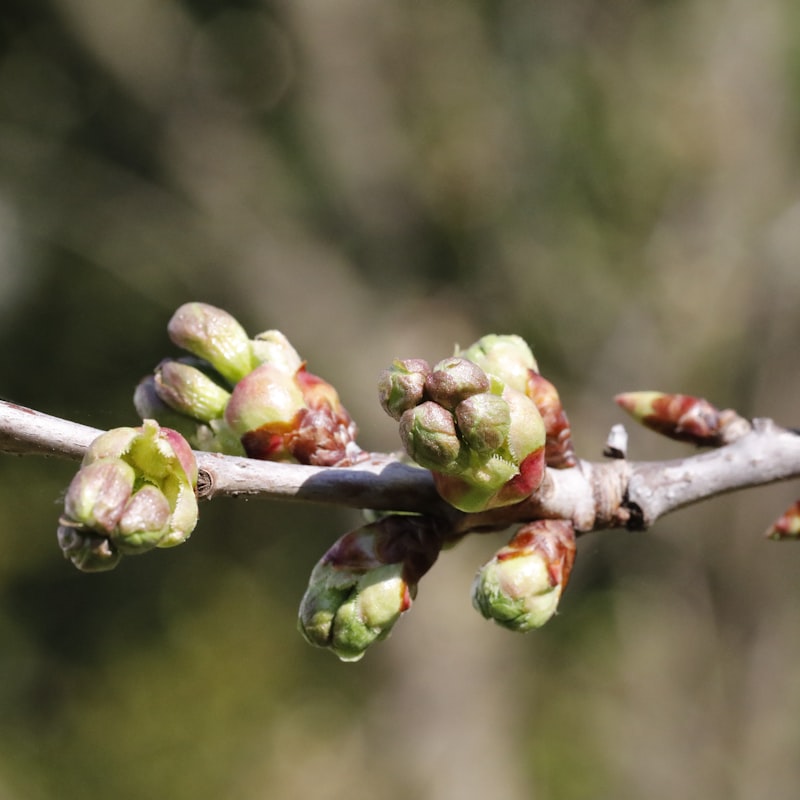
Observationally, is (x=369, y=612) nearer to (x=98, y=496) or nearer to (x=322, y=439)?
(x=322, y=439)

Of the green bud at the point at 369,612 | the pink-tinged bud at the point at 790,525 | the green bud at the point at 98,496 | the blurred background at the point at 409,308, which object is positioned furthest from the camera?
the blurred background at the point at 409,308

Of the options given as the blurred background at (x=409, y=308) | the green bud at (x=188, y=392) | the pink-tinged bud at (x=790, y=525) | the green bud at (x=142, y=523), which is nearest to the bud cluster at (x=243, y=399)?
the green bud at (x=188, y=392)

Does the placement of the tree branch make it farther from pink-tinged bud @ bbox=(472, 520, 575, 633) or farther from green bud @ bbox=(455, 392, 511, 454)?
green bud @ bbox=(455, 392, 511, 454)

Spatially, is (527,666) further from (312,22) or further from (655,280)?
(312,22)

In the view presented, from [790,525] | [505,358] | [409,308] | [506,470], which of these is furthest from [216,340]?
[409,308]

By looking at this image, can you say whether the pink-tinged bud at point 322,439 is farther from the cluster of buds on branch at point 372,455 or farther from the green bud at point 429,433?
the green bud at point 429,433

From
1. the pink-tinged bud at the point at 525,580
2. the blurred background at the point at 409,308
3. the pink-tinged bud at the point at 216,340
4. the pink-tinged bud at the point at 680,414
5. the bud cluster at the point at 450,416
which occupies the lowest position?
the pink-tinged bud at the point at 525,580
